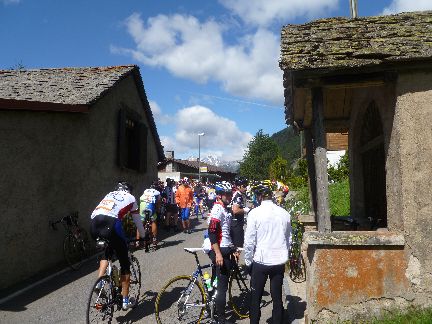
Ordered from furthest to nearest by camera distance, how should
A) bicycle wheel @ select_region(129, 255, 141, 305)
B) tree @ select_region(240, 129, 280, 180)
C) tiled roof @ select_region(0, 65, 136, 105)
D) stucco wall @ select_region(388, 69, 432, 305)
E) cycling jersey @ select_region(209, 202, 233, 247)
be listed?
1. tree @ select_region(240, 129, 280, 180)
2. tiled roof @ select_region(0, 65, 136, 105)
3. bicycle wheel @ select_region(129, 255, 141, 305)
4. cycling jersey @ select_region(209, 202, 233, 247)
5. stucco wall @ select_region(388, 69, 432, 305)

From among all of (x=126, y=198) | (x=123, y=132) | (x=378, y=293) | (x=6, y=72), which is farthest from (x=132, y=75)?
(x=378, y=293)

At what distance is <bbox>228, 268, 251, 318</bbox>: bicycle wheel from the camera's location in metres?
5.90

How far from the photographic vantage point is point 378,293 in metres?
5.00

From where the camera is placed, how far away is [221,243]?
5.50 meters

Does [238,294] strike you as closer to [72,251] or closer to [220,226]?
[220,226]

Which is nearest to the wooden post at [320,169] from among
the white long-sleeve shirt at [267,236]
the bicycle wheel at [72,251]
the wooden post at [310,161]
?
the white long-sleeve shirt at [267,236]

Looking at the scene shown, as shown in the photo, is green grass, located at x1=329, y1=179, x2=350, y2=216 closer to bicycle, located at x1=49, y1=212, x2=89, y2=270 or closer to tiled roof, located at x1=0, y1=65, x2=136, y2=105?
bicycle, located at x1=49, y1=212, x2=89, y2=270

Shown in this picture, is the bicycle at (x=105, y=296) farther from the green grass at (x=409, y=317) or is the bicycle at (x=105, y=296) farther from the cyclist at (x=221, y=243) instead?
the green grass at (x=409, y=317)

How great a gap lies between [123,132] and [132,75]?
284 centimetres

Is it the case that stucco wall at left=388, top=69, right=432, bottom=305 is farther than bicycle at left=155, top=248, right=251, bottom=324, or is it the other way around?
bicycle at left=155, top=248, right=251, bottom=324

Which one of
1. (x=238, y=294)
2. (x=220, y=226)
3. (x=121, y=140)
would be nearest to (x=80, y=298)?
(x=238, y=294)

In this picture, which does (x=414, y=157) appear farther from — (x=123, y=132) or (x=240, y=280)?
(x=123, y=132)

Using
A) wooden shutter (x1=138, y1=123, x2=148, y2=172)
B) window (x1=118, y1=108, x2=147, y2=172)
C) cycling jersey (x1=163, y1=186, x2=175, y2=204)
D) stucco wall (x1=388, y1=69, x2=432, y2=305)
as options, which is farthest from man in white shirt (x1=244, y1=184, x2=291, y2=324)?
wooden shutter (x1=138, y1=123, x2=148, y2=172)

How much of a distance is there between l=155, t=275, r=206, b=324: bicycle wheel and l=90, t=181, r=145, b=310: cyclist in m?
0.75
